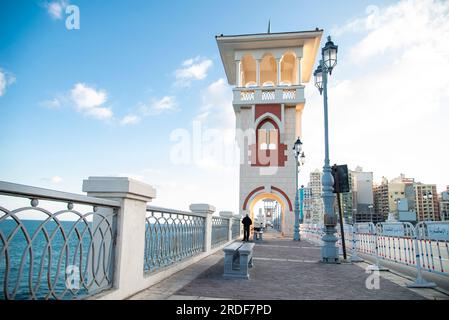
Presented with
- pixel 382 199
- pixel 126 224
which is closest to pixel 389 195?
pixel 382 199

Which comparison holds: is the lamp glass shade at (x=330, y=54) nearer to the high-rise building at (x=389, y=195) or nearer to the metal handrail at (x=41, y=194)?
the metal handrail at (x=41, y=194)

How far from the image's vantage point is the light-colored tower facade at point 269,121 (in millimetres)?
24484

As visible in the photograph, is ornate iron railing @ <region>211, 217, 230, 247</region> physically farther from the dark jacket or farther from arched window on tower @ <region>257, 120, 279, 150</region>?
arched window on tower @ <region>257, 120, 279, 150</region>

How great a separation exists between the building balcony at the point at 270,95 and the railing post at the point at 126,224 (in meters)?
21.9

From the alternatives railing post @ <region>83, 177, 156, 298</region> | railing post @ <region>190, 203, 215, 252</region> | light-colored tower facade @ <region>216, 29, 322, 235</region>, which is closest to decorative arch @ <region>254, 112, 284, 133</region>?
light-colored tower facade @ <region>216, 29, 322, 235</region>

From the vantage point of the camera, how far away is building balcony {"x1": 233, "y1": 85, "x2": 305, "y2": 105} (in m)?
25.3

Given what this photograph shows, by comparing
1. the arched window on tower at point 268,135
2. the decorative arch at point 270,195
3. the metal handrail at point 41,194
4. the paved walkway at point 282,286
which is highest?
the arched window on tower at point 268,135

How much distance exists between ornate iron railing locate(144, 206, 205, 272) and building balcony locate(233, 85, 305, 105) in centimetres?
1838

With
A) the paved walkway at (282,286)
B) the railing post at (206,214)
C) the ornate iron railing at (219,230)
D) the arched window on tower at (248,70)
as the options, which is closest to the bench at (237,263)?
the paved walkway at (282,286)

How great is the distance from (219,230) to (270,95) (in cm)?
1613

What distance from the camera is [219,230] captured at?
41.2ft

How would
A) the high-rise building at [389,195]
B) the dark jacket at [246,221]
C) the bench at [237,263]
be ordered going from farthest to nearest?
the high-rise building at [389,195] < the dark jacket at [246,221] < the bench at [237,263]

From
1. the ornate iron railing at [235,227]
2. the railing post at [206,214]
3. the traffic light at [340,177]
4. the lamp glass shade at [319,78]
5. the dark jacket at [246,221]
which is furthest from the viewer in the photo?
the ornate iron railing at [235,227]

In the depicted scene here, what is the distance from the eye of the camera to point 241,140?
25.9m
